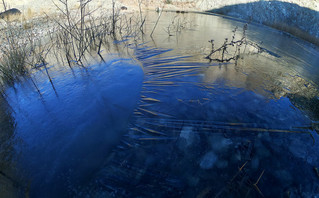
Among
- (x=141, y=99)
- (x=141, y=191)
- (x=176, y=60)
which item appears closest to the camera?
(x=141, y=191)

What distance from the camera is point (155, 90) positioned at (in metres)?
3.63

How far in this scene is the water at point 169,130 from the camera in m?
2.08

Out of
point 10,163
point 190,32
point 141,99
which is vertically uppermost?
point 190,32

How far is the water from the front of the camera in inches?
81.9

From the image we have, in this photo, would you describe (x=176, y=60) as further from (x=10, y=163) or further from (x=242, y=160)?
(x=10, y=163)

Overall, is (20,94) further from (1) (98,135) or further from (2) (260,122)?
(2) (260,122)

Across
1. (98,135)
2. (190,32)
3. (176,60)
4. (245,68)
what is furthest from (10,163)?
(190,32)

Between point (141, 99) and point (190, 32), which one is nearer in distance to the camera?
point (141, 99)

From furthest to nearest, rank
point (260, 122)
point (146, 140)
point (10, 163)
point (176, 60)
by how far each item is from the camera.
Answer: point (176, 60)
point (260, 122)
point (146, 140)
point (10, 163)

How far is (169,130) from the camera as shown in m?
2.71

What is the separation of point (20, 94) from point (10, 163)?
1784 mm

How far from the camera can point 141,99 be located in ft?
11.1

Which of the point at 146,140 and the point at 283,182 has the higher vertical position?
the point at 146,140

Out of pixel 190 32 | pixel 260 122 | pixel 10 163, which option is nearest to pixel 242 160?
pixel 260 122
